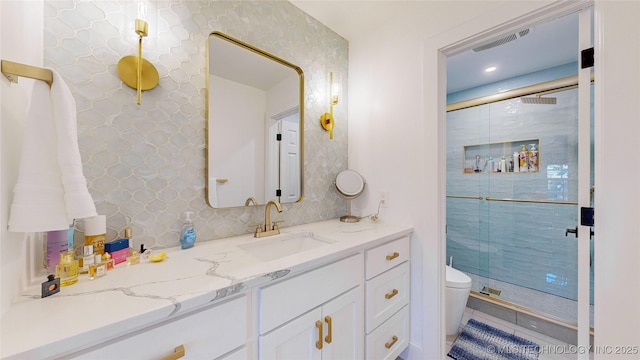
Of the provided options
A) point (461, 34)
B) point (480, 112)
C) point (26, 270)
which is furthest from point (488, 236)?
point (26, 270)

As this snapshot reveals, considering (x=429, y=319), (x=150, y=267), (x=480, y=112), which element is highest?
(x=480, y=112)

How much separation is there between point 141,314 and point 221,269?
30 centimetres

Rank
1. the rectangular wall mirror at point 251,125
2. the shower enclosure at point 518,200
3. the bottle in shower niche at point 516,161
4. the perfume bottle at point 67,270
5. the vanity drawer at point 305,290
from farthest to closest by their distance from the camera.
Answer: the bottle in shower niche at point 516,161
the shower enclosure at point 518,200
the rectangular wall mirror at point 251,125
the vanity drawer at point 305,290
the perfume bottle at point 67,270

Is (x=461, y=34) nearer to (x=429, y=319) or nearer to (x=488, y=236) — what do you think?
(x=429, y=319)

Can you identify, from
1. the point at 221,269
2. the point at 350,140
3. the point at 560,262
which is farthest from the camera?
the point at 560,262

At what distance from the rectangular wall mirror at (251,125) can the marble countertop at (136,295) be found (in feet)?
1.20

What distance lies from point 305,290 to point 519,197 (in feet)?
8.97

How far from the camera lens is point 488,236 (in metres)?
2.72

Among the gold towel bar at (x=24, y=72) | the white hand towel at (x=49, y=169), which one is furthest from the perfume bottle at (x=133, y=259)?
the gold towel bar at (x=24, y=72)

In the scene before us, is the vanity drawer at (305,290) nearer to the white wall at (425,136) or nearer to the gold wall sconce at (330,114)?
the white wall at (425,136)

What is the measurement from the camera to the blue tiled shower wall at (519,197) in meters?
2.25

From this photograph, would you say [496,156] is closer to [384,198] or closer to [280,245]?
[384,198]

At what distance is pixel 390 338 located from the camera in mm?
1399
